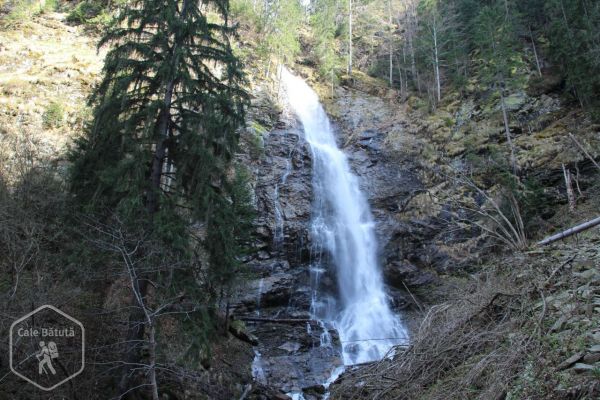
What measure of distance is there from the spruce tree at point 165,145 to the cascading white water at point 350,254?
739 cm

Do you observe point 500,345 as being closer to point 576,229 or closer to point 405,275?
point 576,229

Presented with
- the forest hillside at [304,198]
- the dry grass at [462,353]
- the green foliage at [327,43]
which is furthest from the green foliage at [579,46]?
the dry grass at [462,353]

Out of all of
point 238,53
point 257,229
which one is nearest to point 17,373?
point 257,229

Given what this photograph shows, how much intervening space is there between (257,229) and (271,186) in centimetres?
315

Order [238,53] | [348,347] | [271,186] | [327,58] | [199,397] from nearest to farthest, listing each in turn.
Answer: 1. [199,397]
2. [348,347]
3. [271,186]
4. [238,53]
5. [327,58]

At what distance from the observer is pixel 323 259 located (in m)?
18.7

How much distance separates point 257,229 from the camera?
18.8m

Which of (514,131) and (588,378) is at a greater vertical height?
(514,131)

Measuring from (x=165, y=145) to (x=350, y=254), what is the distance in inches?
484

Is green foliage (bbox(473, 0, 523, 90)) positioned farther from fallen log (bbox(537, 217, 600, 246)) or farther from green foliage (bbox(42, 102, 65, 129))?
green foliage (bbox(42, 102, 65, 129))

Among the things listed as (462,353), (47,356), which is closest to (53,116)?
(47,356)

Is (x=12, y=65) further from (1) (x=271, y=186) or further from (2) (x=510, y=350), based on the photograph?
(2) (x=510, y=350)

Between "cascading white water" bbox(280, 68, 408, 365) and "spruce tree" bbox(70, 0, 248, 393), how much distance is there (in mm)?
7388

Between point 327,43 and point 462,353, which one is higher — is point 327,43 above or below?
above
